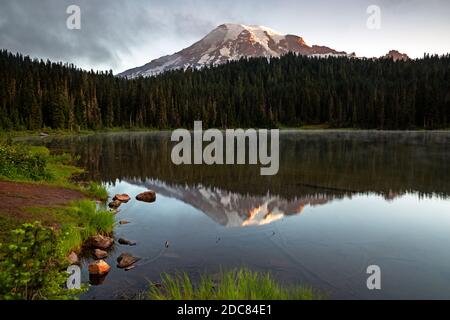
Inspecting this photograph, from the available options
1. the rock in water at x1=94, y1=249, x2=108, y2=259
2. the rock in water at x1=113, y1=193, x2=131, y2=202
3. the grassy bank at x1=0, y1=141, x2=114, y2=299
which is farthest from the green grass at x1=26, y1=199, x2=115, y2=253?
the rock in water at x1=113, y1=193, x2=131, y2=202

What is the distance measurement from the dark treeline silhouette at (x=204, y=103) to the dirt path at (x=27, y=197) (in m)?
93.2

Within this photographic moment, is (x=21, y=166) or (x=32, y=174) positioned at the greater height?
(x=21, y=166)

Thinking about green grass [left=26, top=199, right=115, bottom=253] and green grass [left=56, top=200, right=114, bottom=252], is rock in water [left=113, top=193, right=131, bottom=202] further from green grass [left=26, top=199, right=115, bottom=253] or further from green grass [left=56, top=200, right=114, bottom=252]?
green grass [left=26, top=199, right=115, bottom=253]

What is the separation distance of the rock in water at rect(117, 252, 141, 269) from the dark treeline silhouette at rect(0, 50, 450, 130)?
10348 centimetres

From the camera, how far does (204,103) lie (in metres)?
169

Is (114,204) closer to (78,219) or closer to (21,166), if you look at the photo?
(78,219)

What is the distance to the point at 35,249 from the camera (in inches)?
277

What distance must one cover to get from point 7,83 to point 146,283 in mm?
138957

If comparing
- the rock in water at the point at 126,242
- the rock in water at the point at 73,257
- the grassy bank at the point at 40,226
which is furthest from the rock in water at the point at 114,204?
the rock in water at the point at 73,257

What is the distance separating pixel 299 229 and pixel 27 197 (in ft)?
40.7

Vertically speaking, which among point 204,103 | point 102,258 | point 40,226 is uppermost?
point 204,103

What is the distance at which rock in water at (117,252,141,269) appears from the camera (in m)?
12.2

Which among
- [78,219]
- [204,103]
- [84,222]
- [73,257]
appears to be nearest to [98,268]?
[73,257]
